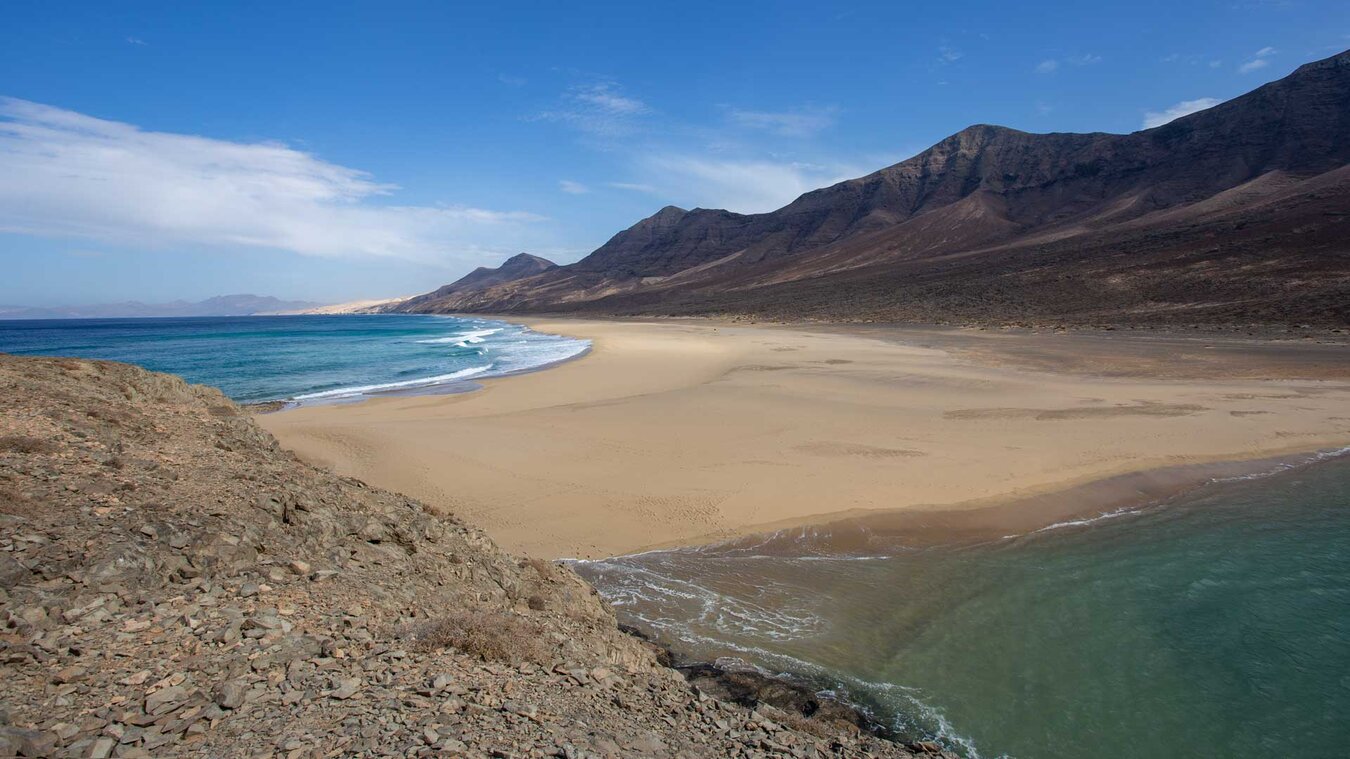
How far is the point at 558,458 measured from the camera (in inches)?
495

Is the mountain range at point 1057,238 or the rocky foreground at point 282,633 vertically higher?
the mountain range at point 1057,238

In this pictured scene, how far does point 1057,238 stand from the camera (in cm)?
6781

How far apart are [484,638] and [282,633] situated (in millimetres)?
1293

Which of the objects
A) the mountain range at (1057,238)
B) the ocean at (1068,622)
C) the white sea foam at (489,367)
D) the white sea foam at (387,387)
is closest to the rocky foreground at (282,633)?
the ocean at (1068,622)

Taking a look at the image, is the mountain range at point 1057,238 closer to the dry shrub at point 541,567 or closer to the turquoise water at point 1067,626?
the turquoise water at point 1067,626

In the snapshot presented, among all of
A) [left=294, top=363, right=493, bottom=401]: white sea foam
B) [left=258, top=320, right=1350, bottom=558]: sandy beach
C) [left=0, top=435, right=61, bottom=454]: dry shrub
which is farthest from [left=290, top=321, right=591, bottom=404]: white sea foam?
[left=0, top=435, right=61, bottom=454]: dry shrub

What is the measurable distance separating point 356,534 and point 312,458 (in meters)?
8.20

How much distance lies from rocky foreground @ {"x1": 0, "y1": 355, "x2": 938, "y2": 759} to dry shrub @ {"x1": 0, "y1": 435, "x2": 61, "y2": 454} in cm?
2

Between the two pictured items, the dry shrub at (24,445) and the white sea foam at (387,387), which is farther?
the white sea foam at (387,387)

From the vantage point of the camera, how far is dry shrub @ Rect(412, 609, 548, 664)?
4262mm

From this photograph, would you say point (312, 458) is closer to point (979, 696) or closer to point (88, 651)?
point (88, 651)

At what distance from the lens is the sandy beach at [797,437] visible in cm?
1005

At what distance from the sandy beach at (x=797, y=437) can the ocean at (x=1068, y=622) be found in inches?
44.3

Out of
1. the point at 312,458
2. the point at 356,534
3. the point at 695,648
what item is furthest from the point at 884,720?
the point at 312,458
